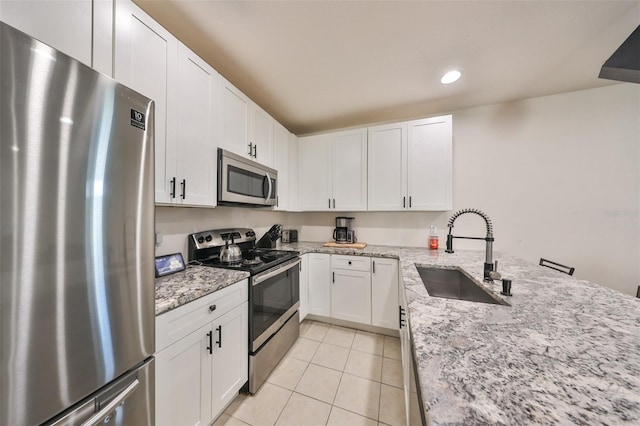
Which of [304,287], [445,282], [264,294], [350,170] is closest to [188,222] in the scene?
[264,294]

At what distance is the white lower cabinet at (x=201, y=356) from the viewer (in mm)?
987

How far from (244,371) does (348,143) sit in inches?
98.5

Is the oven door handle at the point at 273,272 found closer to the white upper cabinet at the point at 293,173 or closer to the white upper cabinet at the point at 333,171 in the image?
the white upper cabinet at the point at 293,173

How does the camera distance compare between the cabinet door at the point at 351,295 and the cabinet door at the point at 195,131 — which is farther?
the cabinet door at the point at 351,295

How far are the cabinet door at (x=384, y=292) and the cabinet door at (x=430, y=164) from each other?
0.76 meters

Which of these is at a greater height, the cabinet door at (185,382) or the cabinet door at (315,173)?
the cabinet door at (315,173)

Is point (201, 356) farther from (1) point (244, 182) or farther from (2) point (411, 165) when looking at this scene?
(2) point (411, 165)

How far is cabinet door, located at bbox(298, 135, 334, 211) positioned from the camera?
283cm

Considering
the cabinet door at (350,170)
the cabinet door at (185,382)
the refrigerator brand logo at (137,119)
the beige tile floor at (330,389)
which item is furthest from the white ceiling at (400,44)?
the beige tile floor at (330,389)

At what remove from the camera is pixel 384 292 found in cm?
226

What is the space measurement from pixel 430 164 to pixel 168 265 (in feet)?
8.56

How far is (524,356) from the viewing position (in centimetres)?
57

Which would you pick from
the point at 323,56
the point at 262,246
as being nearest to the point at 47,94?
the point at 323,56

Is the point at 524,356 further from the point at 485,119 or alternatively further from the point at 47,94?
the point at 485,119
